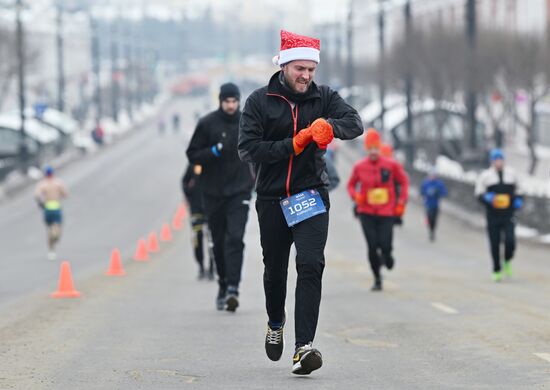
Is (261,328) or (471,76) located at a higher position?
(471,76)

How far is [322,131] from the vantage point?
352 inches

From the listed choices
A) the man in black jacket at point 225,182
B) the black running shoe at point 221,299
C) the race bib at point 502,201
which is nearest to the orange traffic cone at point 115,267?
the race bib at point 502,201

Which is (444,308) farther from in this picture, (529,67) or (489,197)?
(529,67)

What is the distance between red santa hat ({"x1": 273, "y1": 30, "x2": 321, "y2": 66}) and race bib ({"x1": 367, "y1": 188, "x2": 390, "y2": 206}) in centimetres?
834

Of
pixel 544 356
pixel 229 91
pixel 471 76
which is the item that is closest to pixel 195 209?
pixel 229 91

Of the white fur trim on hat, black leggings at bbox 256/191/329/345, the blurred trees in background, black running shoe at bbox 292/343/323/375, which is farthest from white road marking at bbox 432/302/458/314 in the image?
the blurred trees in background

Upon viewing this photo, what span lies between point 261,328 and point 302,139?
3.93 metres

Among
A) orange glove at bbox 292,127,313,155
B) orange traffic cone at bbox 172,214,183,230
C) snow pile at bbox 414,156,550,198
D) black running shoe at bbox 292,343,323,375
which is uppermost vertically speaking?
orange glove at bbox 292,127,313,155

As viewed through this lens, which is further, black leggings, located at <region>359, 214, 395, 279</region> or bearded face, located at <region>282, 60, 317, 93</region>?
black leggings, located at <region>359, 214, 395, 279</region>

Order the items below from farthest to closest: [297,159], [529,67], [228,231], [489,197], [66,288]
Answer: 1. [529,67]
2. [489,197]
3. [66,288]
4. [228,231]
5. [297,159]

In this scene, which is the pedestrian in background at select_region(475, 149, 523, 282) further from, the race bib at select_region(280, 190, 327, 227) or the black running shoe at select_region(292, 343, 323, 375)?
the black running shoe at select_region(292, 343, 323, 375)

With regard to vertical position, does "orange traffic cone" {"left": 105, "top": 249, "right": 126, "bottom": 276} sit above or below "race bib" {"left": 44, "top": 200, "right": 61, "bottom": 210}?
below

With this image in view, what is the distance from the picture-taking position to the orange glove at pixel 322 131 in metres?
8.95

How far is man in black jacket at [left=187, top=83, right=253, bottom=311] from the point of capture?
45.6ft
